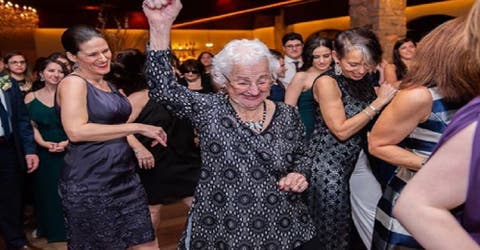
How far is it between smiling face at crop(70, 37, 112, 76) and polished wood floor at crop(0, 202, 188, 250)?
1858 millimetres

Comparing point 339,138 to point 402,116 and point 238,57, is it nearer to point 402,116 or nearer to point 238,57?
point 402,116

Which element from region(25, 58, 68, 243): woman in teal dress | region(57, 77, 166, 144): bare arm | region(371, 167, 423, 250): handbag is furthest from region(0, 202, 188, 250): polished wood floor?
region(371, 167, 423, 250): handbag

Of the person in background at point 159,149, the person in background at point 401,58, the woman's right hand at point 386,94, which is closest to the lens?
the woman's right hand at point 386,94

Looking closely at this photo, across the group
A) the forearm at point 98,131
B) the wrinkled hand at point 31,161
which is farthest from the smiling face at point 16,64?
the forearm at point 98,131

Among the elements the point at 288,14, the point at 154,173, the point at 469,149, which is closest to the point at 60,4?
the point at 288,14

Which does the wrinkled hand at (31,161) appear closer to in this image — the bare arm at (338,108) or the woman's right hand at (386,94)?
the bare arm at (338,108)

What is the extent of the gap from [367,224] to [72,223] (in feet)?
4.80

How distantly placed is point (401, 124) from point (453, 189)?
0.84 metres

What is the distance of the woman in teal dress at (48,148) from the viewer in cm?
384

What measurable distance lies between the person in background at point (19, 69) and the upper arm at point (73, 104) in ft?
8.37

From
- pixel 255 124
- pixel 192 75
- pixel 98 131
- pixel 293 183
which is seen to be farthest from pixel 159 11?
pixel 192 75

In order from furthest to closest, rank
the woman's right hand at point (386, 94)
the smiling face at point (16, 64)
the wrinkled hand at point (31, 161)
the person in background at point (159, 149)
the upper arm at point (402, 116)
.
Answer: the smiling face at point (16, 64) < the wrinkled hand at point (31, 161) < the person in background at point (159, 149) < the woman's right hand at point (386, 94) < the upper arm at point (402, 116)

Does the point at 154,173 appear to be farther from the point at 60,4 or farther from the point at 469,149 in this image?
the point at 60,4

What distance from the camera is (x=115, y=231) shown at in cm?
236
